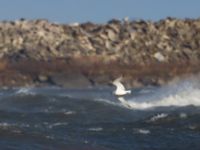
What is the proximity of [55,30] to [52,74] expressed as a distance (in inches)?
637

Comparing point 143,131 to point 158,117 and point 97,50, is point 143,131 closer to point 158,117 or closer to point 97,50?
point 158,117

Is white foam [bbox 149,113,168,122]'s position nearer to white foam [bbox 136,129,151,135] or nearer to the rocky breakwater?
white foam [bbox 136,129,151,135]

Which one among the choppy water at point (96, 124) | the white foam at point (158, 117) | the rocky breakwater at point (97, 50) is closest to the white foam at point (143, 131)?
the choppy water at point (96, 124)

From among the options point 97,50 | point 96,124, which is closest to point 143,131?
point 96,124

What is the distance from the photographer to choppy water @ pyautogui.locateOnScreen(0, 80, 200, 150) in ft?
60.2

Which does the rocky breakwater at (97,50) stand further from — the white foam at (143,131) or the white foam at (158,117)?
the white foam at (143,131)

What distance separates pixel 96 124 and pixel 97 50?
242ft

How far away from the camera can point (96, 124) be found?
76.4 feet

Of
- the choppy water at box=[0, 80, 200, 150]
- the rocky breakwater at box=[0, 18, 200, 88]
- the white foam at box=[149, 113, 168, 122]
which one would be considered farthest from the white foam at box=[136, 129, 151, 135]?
the rocky breakwater at box=[0, 18, 200, 88]

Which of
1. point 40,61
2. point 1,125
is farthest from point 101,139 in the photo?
point 40,61

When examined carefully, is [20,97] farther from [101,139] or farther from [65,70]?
[65,70]

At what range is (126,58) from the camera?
95.7 m

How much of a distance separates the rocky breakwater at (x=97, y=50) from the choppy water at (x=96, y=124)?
53293 millimetres

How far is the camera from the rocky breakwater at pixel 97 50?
288 feet
